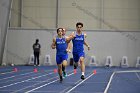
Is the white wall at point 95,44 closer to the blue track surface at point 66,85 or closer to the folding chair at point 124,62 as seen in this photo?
the folding chair at point 124,62

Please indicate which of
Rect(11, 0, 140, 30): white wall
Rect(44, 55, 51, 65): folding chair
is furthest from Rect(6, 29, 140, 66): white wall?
Rect(11, 0, 140, 30): white wall

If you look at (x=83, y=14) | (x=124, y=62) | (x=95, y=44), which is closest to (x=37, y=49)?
(x=95, y=44)

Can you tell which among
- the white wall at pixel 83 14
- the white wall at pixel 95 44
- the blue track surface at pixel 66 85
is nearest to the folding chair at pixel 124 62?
the white wall at pixel 95 44

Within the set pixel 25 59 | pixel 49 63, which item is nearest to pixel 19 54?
pixel 25 59

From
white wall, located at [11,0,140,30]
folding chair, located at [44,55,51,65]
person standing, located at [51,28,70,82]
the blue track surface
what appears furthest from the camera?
white wall, located at [11,0,140,30]

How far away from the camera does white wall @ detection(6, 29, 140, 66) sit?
2775 cm

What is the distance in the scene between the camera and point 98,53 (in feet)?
91.8

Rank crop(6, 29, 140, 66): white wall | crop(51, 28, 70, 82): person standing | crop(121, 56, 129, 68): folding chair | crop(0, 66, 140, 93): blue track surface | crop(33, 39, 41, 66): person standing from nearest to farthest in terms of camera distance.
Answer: crop(0, 66, 140, 93): blue track surface < crop(51, 28, 70, 82): person standing < crop(33, 39, 41, 66): person standing < crop(121, 56, 129, 68): folding chair < crop(6, 29, 140, 66): white wall

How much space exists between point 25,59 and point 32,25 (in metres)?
2.60

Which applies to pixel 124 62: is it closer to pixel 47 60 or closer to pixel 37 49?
pixel 47 60

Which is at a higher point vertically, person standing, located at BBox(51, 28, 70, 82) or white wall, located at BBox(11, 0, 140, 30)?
white wall, located at BBox(11, 0, 140, 30)

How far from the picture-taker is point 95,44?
28062mm

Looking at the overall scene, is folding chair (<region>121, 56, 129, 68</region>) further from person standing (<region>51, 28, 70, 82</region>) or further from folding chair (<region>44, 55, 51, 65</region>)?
person standing (<region>51, 28, 70, 82</region>)

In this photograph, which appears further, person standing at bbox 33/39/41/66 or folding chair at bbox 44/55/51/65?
folding chair at bbox 44/55/51/65
